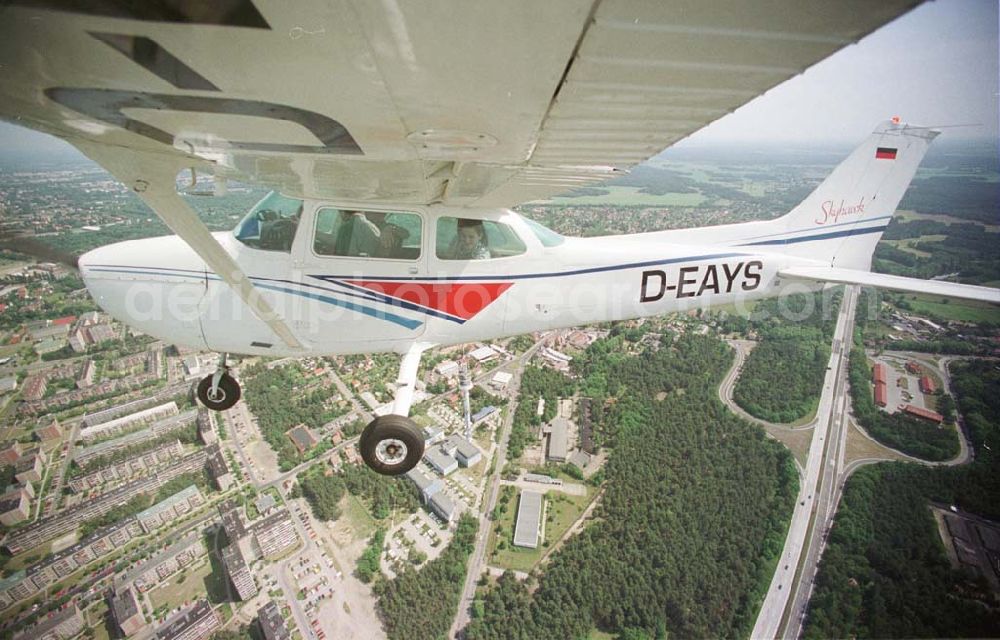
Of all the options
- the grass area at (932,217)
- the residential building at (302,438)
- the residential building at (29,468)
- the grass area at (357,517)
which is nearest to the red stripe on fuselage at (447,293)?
the grass area at (357,517)

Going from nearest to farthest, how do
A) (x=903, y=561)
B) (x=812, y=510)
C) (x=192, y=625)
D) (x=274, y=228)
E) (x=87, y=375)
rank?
1. (x=274, y=228)
2. (x=192, y=625)
3. (x=903, y=561)
4. (x=812, y=510)
5. (x=87, y=375)

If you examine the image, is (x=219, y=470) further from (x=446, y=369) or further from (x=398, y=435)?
(x=398, y=435)

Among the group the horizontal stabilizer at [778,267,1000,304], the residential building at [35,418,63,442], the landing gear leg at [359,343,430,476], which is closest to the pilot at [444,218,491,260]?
the landing gear leg at [359,343,430,476]

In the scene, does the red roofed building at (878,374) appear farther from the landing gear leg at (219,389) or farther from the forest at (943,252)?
the landing gear leg at (219,389)

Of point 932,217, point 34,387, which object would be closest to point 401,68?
Result: point 34,387

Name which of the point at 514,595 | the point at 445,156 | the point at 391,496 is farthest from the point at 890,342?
the point at 445,156

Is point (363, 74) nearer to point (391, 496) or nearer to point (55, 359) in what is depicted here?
point (391, 496)

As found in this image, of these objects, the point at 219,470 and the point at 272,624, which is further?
the point at 219,470
